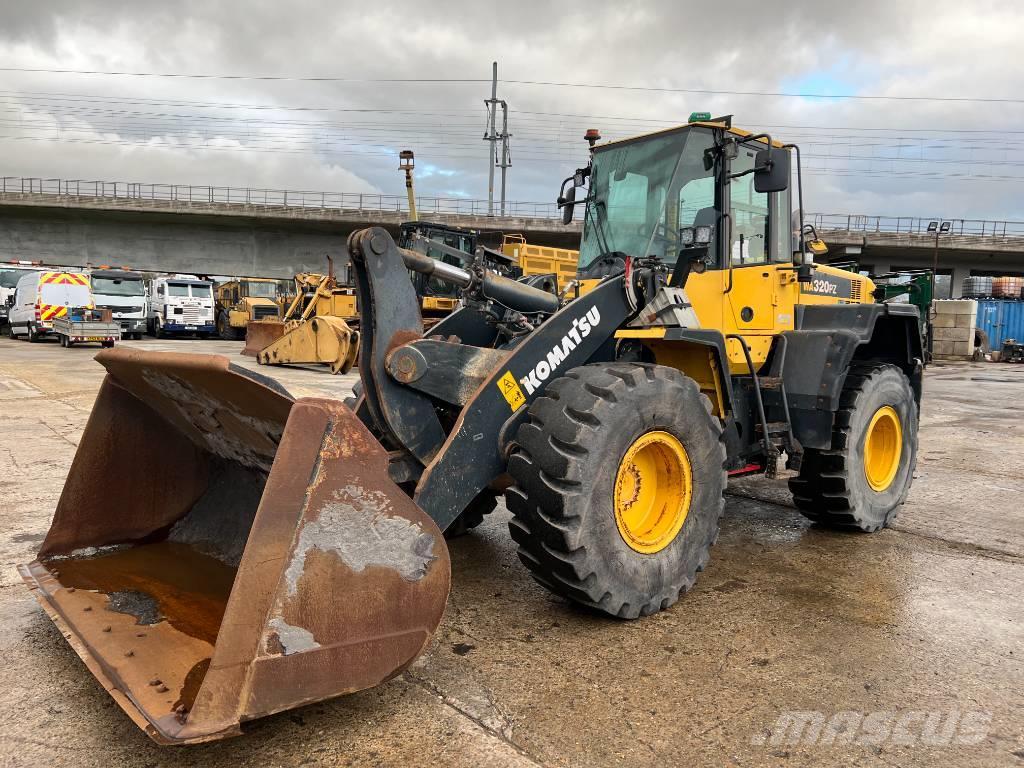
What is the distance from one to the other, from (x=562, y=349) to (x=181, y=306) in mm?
27350

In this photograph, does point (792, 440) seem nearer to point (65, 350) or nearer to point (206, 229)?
point (65, 350)

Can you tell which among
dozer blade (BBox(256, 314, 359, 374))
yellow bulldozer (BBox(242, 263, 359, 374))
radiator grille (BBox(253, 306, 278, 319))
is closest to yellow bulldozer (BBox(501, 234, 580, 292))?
yellow bulldozer (BBox(242, 263, 359, 374))

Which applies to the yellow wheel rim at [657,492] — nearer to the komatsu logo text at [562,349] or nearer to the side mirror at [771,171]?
the komatsu logo text at [562,349]

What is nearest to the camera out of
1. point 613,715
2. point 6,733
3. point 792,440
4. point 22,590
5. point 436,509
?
point 6,733

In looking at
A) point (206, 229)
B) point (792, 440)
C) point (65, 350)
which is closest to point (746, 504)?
point (792, 440)

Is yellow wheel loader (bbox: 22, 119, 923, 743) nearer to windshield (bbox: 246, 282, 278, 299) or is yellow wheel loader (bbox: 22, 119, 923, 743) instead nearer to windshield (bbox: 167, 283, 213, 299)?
windshield (bbox: 167, 283, 213, 299)

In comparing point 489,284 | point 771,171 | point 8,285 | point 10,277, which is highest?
point 771,171

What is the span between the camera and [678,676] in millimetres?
2889

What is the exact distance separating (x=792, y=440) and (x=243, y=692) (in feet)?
12.1

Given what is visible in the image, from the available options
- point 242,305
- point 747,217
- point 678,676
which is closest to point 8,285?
point 242,305

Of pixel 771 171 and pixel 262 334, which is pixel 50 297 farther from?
pixel 771 171

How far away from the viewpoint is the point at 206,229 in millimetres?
36000

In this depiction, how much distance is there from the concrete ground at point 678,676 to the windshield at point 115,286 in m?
22.4

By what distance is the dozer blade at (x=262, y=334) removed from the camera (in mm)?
19033
